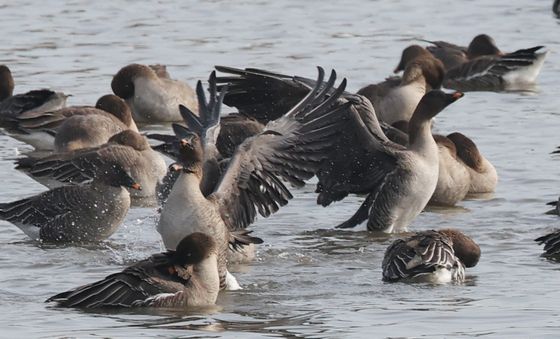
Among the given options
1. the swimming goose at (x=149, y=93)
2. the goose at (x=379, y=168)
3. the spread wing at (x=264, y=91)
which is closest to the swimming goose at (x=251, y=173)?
the goose at (x=379, y=168)

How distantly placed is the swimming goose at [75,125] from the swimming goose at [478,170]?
12.4 ft

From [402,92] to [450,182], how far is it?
353 cm

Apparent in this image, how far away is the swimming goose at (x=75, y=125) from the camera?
16.4 metres

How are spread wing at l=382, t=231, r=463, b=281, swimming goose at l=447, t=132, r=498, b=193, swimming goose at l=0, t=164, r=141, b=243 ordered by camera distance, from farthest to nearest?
swimming goose at l=447, t=132, r=498, b=193 < swimming goose at l=0, t=164, r=141, b=243 < spread wing at l=382, t=231, r=463, b=281

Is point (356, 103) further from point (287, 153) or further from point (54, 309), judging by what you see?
point (54, 309)

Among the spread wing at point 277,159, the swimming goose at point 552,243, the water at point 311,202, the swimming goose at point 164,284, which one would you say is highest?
the spread wing at point 277,159

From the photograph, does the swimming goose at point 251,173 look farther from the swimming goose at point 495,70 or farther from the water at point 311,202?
the swimming goose at point 495,70

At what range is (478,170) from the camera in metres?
15.7

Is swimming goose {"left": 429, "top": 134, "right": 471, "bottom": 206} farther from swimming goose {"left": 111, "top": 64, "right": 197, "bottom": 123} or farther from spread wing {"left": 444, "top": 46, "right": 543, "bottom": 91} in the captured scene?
spread wing {"left": 444, "top": 46, "right": 543, "bottom": 91}

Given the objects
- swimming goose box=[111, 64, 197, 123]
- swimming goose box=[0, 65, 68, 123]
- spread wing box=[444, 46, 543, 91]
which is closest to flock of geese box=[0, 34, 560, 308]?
swimming goose box=[0, 65, 68, 123]

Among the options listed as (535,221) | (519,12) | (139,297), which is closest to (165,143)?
(535,221)

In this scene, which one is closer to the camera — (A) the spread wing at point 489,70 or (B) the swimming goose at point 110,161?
(B) the swimming goose at point 110,161

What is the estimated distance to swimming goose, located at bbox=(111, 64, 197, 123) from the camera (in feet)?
63.5

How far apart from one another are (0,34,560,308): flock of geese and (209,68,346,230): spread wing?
1cm
